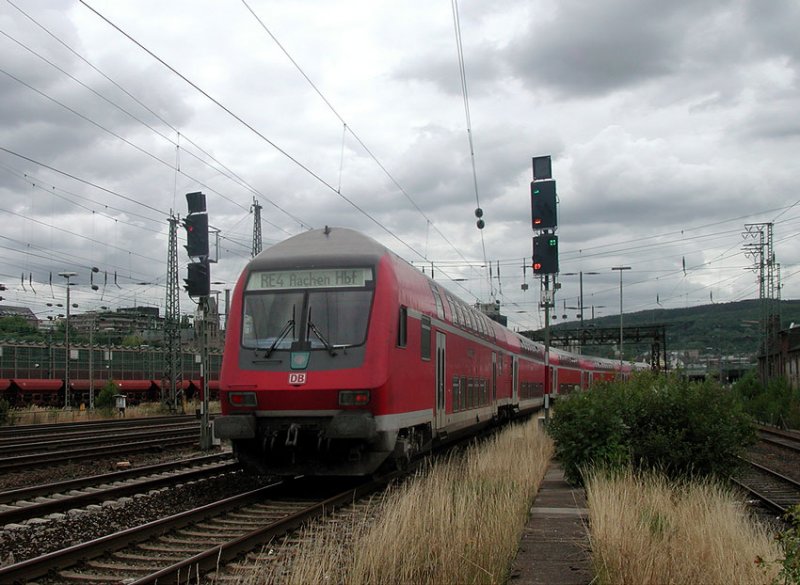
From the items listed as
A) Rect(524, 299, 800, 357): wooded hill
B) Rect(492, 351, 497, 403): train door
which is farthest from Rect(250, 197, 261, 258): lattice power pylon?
Rect(524, 299, 800, 357): wooded hill

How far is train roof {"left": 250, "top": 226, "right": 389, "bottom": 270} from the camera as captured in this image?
1255 centimetres

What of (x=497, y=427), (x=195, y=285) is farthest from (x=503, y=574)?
(x=497, y=427)

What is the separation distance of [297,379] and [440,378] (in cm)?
461

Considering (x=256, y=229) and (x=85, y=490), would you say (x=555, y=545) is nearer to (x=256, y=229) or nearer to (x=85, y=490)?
(x=85, y=490)

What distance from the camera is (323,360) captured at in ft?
39.0

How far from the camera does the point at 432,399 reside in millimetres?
15133

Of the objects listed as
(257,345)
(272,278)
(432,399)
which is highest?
(272,278)

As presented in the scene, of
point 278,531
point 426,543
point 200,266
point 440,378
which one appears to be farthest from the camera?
point 200,266

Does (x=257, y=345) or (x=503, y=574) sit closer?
(x=503, y=574)

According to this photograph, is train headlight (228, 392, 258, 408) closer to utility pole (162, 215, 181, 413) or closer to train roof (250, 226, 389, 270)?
train roof (250, 226, 389, 270)

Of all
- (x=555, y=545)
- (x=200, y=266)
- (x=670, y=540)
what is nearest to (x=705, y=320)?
(x=200, y=266)

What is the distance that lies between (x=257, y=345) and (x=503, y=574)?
652cm

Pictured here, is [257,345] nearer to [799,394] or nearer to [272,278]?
[272,278]

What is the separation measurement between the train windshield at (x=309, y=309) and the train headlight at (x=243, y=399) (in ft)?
2.32
